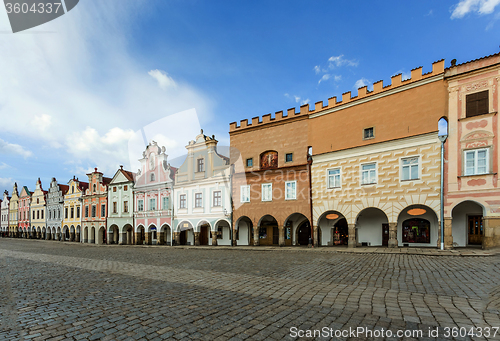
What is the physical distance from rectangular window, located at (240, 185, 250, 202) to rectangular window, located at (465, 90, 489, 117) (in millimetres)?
17705

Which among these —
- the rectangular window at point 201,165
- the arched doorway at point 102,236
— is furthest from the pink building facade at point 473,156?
the arched doorway at point 102,236

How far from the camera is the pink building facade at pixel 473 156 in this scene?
16656 millimetres

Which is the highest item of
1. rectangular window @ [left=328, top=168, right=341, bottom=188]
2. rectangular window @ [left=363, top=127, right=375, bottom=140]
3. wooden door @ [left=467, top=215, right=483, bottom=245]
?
rectangular window @ [left=363, top=127, right=375, bottom=140]

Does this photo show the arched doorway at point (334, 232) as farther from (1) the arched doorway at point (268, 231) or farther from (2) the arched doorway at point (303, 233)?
(1) the arched doorway at point (268, 231)

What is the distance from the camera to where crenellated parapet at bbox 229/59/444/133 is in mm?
19439

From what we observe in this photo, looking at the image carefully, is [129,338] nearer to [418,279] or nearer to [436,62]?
[418,279]

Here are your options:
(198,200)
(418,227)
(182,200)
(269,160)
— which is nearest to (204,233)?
(198,200)

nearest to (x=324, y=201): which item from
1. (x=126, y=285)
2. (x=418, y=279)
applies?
(x=418, y=279)

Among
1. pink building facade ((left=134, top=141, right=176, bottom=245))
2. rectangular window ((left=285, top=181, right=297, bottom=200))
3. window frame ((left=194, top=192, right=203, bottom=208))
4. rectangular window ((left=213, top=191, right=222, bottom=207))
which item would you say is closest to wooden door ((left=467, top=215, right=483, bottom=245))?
rectangular window ((left=285, top=181, right=297, bottom=200))

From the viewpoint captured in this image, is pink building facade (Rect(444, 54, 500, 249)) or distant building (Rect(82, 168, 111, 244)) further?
distant building (Rect(82, 168, 111, 244))

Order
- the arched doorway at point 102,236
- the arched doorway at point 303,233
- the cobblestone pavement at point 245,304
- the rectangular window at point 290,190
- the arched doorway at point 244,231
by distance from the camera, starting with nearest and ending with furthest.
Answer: the cobblestone pavement at point 245,304
the rectangular window at point 290,190
the arched doorway at point 303,233
the arched doorway at point 244,231
the arched doorway at point 102,236

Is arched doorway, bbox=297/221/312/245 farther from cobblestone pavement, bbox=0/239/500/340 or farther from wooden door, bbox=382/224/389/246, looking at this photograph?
cobblestone pavement, bbox=0/239/500/340

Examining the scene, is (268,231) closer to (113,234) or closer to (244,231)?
(244,231)

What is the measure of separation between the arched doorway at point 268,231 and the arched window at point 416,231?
37.4ft
